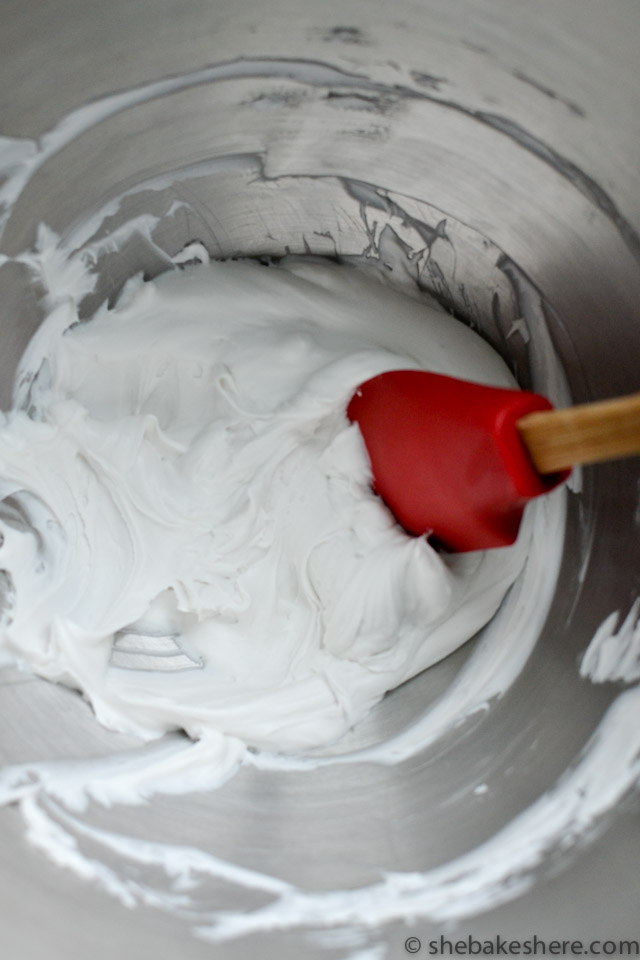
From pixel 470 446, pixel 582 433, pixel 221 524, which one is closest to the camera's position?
pixel 582 433

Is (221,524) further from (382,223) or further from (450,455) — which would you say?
(382,223)

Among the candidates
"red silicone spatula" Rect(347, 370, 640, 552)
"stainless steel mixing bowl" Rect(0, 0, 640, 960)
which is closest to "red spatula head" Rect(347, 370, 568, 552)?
"red silicone spatula" Rect(347, 370, 640, 552)

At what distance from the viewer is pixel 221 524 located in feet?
4.87

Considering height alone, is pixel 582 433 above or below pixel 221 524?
below

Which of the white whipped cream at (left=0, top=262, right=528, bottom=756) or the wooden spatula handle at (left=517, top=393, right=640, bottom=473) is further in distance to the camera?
the white whipped cream at (left=0, top=262, right=528, bottom=756)


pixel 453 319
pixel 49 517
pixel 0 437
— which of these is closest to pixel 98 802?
pixel 49 517

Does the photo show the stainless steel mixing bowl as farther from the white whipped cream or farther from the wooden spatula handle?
the wooden spatula handle

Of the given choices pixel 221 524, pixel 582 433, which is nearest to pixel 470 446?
pixel 582 433

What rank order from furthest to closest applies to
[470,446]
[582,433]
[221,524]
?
[221,524] → [470,446] → [582,433]

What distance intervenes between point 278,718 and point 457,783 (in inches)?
13.5

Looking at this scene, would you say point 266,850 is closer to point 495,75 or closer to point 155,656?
point 155,656

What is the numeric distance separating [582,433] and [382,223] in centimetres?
75

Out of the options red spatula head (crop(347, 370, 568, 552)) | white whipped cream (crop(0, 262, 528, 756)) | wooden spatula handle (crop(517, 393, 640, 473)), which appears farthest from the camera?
white whipped cream (crop(0, 262, 528, 756))

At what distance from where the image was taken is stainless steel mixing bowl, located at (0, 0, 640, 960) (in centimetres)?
115
